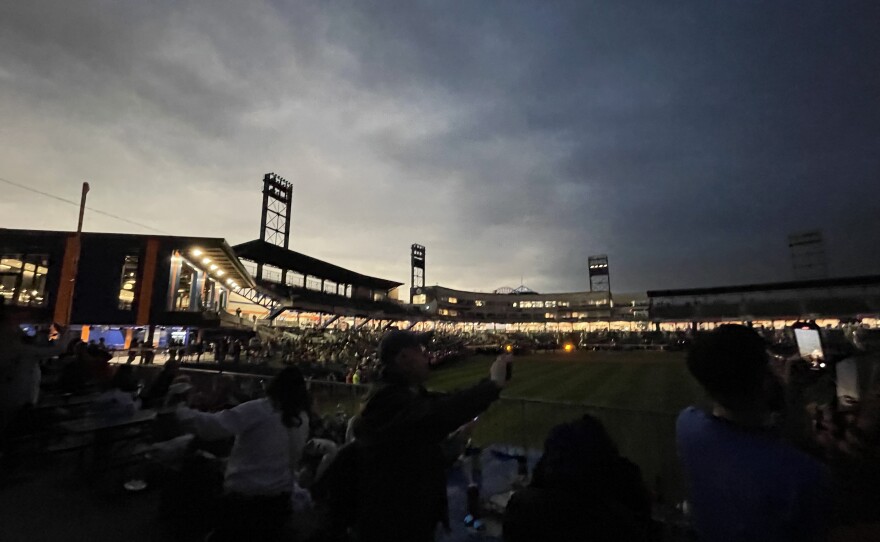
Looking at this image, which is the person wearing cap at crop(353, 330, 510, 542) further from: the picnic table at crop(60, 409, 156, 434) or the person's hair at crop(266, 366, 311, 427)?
the picnic table at crop(60, 409, 156, 434)

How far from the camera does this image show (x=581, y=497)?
1.58 metres

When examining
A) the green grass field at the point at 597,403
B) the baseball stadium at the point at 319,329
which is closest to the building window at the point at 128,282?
the baseball stadium at the point at 319,329

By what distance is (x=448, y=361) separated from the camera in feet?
96.3

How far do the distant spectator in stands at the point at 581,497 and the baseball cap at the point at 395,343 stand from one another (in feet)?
2.69

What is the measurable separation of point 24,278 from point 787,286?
3949 inches

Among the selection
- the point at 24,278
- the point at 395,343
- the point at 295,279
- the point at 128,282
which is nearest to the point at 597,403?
the point at 395,343

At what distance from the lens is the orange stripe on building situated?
85.7ft

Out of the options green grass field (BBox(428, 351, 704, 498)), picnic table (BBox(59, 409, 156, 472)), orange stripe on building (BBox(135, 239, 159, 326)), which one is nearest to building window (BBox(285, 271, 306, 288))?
orange stripe on building (BBox(135, 239, 159, 326))

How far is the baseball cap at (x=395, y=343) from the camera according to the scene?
2.04 metres

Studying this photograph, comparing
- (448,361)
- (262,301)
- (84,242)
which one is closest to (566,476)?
(448,361)

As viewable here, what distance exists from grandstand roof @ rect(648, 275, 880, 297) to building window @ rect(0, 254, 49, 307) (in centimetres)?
8668

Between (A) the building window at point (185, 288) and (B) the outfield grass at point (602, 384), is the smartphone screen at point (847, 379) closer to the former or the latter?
(B) the outfield grass at point (602, 384)

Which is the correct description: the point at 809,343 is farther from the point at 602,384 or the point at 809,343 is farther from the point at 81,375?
the point at 81,375

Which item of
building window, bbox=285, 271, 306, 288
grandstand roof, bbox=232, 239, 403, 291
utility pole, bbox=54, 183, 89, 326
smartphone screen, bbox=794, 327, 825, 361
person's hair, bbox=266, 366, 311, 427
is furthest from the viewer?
building window, bbox=285, 271, 306, 288
